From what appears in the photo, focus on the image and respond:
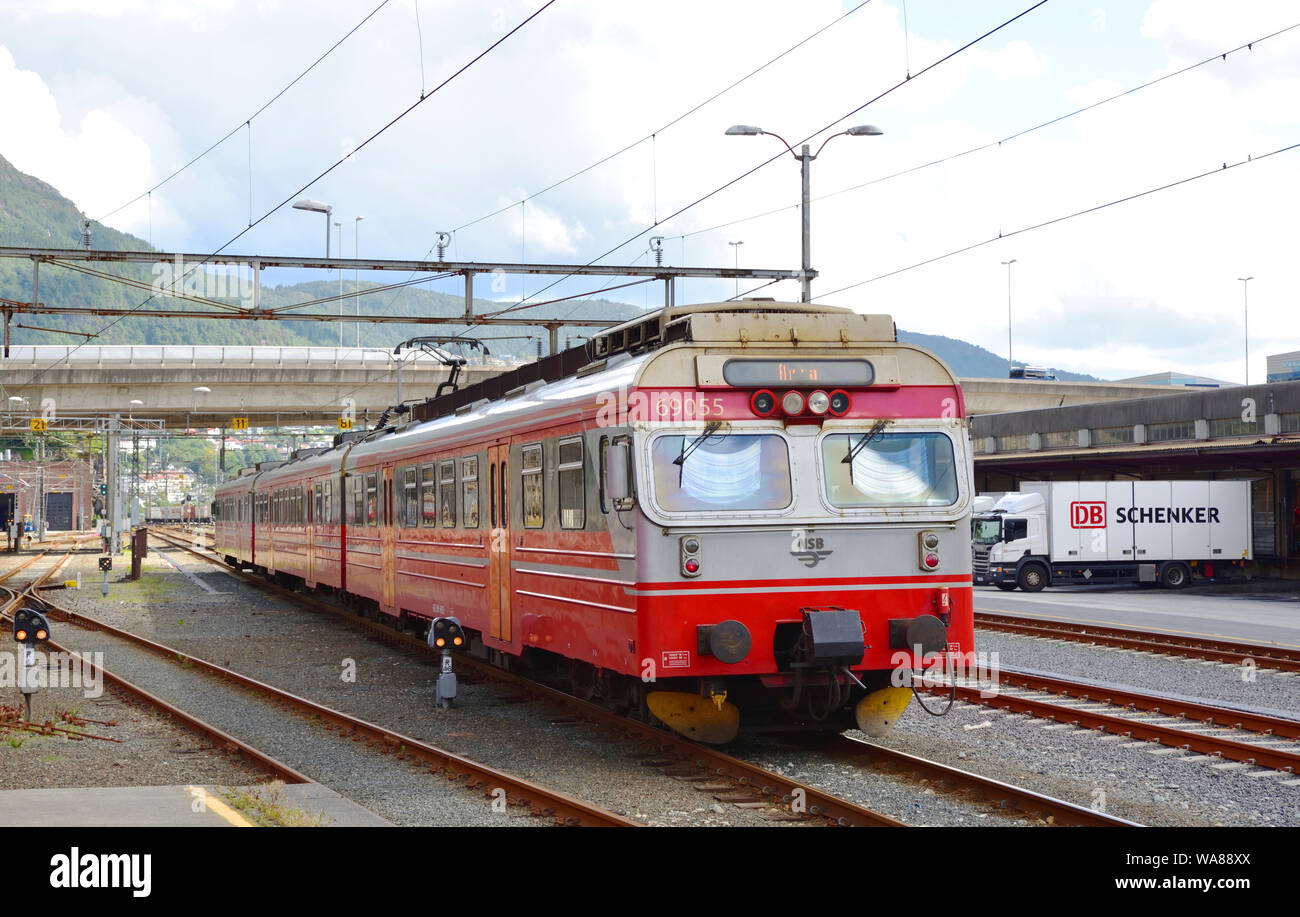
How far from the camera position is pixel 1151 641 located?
19.7 m

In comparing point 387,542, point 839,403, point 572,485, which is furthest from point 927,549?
point 387,542

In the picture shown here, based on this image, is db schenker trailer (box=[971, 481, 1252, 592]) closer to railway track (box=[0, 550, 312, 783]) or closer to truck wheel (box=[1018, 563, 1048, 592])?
truck wheel (box=[1018, 563, 1048, 592])

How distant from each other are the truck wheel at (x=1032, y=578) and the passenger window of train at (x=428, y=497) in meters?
19.9

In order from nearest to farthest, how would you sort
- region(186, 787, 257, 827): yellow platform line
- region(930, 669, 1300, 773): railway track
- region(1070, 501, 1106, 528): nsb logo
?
region(186, 787, 257, 827): yellow platform line → region(930, 669, 1300, 773): railway track → region(1070, 501, 1106, 528): nsb logo

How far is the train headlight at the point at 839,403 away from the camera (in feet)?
34.3

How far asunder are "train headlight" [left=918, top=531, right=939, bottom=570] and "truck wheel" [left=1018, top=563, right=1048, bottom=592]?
2319 centimetres

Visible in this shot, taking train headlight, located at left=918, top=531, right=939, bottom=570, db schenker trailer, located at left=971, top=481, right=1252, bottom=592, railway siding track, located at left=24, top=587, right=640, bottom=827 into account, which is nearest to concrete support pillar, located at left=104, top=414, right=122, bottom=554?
db schenker trailer, located at left=971, top=481, right=1252, bottom=592

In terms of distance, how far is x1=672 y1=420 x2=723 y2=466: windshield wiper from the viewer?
9.99 metres

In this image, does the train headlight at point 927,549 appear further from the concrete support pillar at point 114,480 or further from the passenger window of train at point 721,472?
the concrete support pillar at point 114,480

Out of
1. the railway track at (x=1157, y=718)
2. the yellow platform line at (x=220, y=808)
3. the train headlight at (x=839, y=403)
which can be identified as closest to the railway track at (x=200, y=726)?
the yellow platform line at (x=220, y=808)

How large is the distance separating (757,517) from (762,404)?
34.7 inches

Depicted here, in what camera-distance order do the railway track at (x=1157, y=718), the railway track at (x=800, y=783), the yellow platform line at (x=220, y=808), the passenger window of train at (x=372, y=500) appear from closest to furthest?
the yellow platform line at (x=220, y=808) < the railway track at (x=800, y=783) < the railway track at (x=1157, y=718) < the passenger window of train at (x=372, y=500)

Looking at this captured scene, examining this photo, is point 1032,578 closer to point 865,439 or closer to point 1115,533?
point 1115,533
